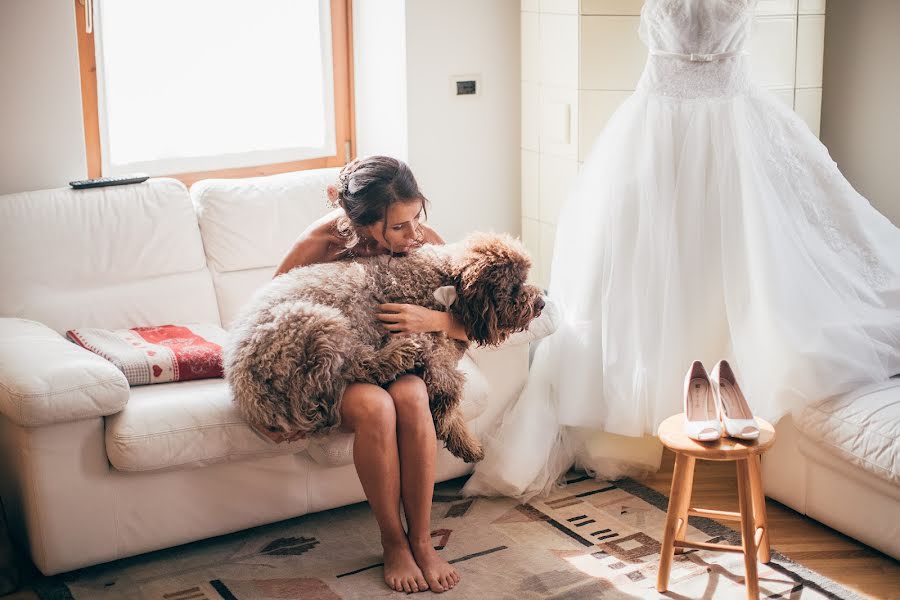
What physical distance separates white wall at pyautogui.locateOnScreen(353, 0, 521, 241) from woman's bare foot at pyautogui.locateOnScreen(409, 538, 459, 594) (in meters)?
1.56

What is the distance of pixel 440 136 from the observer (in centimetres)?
385

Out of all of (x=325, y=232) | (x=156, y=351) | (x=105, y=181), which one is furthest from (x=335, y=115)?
(x=156, y=351)

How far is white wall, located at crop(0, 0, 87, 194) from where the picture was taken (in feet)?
10.5

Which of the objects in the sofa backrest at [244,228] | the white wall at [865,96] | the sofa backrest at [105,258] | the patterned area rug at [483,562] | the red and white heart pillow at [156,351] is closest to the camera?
the patterned area rug at [483,562]

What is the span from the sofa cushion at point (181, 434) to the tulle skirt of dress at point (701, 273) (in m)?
0.73

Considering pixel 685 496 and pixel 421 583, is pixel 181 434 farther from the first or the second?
pixel 685 496

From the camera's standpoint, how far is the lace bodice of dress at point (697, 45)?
2895 mm

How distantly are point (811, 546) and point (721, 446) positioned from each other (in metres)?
0.59

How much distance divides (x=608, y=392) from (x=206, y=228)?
4.28 feet

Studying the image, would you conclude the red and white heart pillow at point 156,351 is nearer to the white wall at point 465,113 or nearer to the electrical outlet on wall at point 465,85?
the white wall at point 465,113

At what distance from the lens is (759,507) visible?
2.55 metres

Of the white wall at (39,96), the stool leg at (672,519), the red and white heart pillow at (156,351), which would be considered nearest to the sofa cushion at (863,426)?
the stool leg at (672,519)

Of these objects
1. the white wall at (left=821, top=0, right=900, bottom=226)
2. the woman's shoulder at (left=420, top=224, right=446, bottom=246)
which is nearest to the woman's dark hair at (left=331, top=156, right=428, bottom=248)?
the woman's shoulder at (left=420, top=224, right=446, bottom=246)

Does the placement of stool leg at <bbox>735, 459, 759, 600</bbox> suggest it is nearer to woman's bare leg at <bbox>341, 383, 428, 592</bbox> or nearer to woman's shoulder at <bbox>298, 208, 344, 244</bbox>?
woman's bare leg at <bbox>341, 383, 428, 592</bbox>
